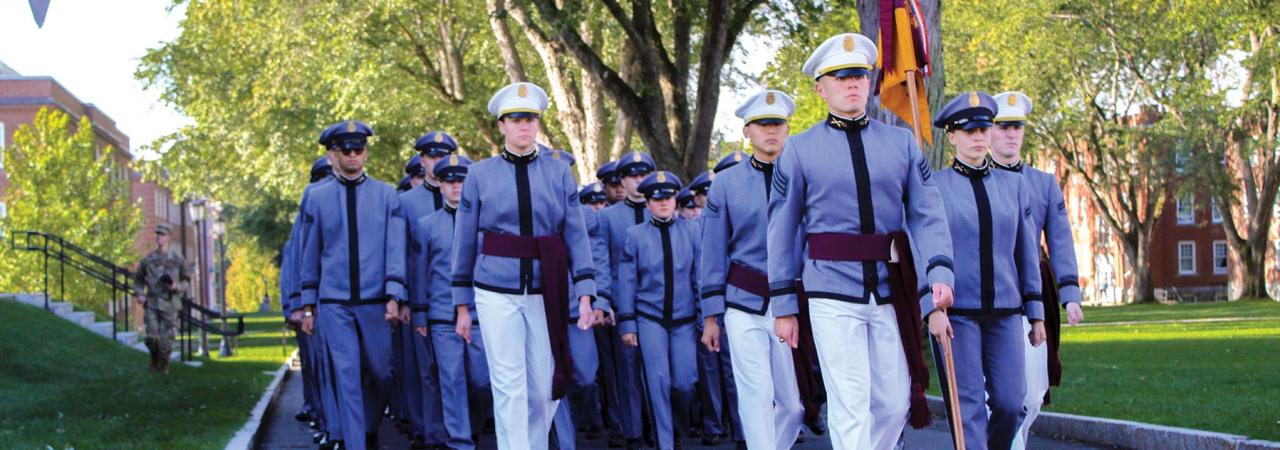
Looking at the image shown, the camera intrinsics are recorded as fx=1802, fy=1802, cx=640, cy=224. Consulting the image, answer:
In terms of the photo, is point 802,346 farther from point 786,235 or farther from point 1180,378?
point 1180,378

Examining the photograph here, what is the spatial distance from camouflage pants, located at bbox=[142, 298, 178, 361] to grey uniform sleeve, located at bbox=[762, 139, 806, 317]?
1728 cm

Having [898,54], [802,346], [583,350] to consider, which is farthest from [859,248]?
[898,54]

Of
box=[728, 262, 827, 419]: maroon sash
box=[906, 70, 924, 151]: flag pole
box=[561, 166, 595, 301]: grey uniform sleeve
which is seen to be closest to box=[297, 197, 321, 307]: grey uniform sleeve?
box=[561, 166, 595, 301]: grey uniform sleeve

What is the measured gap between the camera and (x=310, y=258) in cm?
1138

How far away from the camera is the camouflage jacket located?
80.5 ft

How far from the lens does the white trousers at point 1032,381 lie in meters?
9.48

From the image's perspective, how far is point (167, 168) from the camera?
48.6 metres

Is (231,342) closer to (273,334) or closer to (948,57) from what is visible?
(273,334)

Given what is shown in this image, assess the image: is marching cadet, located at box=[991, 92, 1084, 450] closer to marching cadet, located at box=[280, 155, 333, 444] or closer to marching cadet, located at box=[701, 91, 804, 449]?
marching cadet, located at box=[701, 91, 804, 449]

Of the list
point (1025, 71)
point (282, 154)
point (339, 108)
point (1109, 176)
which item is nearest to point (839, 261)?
point (339, 108)

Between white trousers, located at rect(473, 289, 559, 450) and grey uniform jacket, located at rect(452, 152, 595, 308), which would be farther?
grey uniform jacket, located at rect(452, 152, 595, 308)

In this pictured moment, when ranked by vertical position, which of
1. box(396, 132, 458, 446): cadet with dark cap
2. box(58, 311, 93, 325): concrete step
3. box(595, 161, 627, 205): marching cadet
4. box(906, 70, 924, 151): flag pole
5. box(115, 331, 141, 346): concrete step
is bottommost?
box(115, 331, 141, 346): concrete step

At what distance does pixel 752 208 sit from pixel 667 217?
2954mm

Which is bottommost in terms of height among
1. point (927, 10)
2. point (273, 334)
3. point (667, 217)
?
point (273, 334)
